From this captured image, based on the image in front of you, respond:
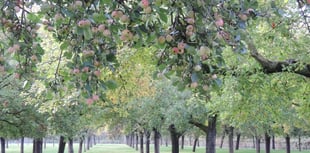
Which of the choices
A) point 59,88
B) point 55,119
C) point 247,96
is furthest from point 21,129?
point 59,88

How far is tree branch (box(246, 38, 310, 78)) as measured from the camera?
903 cm

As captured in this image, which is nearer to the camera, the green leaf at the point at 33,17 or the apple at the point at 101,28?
the apple at the point at 101,28

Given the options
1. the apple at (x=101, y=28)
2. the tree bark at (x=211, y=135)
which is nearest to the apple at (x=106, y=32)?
the apple at (x=101, y=28)

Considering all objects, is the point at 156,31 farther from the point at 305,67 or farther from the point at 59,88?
the point at 305,67

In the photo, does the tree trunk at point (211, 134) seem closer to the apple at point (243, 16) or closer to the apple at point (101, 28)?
the apple at point (243, 16)

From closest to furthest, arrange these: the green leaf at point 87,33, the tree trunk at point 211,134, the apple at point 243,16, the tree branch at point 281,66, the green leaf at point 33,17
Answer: the green leaf at point 87,33 → the apple at point 243,16 → the green leaf at point 33,17 → the tree branch at point 281,66 → the tree trunk at point 211,134

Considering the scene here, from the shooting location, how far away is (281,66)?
955 centimetres

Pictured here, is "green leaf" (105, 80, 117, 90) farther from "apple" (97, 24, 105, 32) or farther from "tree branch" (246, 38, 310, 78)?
"tree branch" (246, 38, 310, 78)

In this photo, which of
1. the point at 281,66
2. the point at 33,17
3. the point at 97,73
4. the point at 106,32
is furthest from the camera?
the point at 281,66

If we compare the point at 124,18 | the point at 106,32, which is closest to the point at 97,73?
the point at 106,32

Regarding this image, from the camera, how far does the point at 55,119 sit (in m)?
17.5

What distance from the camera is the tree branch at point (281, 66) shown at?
9.03 meters

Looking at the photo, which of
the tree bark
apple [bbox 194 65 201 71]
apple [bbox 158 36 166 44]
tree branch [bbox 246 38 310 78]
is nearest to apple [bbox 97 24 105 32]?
apple [bbox 158 36 166 44]

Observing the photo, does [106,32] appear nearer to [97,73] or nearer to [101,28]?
[101,28]
